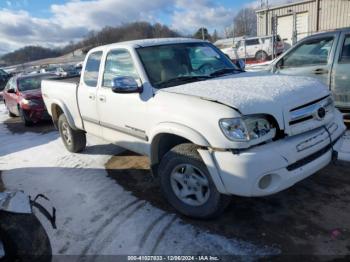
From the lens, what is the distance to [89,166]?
18.5 ft

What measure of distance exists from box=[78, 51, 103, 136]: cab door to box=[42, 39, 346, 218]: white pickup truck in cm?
3

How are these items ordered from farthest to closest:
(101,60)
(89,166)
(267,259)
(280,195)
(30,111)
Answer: (30,111) < (89,166) < (101,60) < (280,195) < (267,259)

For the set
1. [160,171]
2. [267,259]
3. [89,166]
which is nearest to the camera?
[267,259]

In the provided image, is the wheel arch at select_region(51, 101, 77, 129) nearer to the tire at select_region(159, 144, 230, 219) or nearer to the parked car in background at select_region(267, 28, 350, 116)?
the tire at select_region(159, 144, 230, 219)

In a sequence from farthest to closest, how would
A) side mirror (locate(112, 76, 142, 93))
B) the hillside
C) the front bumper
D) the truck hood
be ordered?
the hillside < side mirror (locate(112, 76, 142, 93)) < the truck hood < the front bumper

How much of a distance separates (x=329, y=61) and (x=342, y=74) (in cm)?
34

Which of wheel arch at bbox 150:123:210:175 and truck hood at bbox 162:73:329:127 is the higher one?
truck hood at bbox 162:73:329:127

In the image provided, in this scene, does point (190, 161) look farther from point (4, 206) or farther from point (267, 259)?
point (4, 206)

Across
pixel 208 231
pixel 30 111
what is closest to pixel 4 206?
pixel 208 231

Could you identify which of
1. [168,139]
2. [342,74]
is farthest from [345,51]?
[168,139]

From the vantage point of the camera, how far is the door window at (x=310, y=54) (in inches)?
239

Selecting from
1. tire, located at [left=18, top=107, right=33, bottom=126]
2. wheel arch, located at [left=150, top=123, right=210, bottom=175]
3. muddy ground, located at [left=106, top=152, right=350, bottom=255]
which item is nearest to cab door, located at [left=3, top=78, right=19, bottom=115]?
tire, located at [left=18, top=107, right=33, bottom=126]

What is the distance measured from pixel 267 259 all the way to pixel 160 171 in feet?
4.74

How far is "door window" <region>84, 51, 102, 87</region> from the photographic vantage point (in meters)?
4.96
